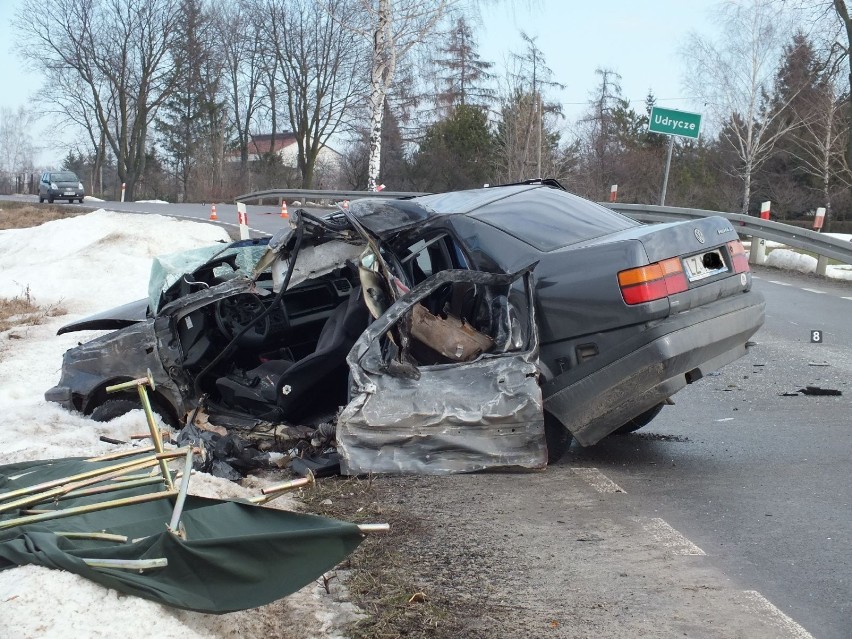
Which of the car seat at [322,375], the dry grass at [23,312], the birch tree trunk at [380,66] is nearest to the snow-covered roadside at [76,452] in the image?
the dry grass at [23,312]

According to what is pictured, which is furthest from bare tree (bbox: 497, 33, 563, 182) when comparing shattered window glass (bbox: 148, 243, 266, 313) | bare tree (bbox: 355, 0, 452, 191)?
shattered window glass (bbox: 148, 243, 266, 313)

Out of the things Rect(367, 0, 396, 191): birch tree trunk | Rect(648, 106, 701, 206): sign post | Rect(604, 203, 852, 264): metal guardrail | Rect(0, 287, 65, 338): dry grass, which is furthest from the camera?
Rect(367, 0, 396, 191): birch tree trunk

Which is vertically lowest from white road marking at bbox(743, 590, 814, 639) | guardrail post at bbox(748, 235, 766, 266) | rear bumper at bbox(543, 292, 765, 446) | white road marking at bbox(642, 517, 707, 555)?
white road marking at bbox(642, 517, 707, 555)

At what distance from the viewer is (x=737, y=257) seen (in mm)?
5793

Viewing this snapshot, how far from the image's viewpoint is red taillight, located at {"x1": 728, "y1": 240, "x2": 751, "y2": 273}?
574cm

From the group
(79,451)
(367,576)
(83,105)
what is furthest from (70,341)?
(83,105)

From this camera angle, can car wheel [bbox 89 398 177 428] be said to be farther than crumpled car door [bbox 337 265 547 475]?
Yes

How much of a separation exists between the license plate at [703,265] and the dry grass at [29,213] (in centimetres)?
2746

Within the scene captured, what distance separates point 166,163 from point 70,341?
56050mm

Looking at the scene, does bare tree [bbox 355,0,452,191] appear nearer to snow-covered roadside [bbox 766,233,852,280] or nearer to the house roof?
snow-covered roadside [bbox 766,233,852,280]

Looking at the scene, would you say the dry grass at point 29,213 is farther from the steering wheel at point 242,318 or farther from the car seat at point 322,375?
the car seat at point 322,375

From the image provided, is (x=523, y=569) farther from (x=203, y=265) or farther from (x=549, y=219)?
(x=203, y=265)

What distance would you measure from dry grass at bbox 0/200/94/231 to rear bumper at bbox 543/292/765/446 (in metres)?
27.4

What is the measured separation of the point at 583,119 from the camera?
4709 centimetres
